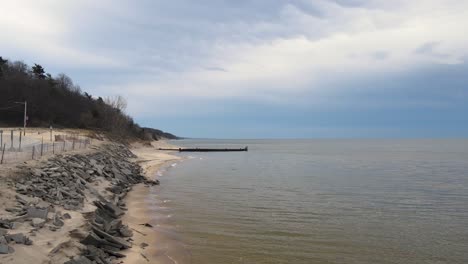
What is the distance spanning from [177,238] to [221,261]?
2.90 metres

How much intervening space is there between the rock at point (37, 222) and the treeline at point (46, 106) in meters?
69.6

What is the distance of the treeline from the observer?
82.1 metres

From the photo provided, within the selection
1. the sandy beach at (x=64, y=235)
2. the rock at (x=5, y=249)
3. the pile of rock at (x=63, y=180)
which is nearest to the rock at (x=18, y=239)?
the sandy beach at (x=64, y=235)

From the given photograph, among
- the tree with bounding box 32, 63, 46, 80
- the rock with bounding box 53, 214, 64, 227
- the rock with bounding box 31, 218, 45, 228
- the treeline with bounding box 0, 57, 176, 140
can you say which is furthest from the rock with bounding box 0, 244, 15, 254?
the tree with bounding box 32, 63, 46, 80

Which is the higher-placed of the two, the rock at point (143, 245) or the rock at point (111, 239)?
the rock at point (111, 239)

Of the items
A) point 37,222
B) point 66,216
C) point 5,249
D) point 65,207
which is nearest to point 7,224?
point 37,222

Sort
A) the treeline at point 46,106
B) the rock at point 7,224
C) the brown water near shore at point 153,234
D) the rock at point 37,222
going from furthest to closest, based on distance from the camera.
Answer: the treeline at point 46,106 → the brown water near shore at point 153,234 → the rock at point 37,222 → the rock at point 7,224

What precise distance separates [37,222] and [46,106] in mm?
81966

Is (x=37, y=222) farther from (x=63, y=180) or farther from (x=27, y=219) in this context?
(x=63, y=180)

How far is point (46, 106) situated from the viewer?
281 feet

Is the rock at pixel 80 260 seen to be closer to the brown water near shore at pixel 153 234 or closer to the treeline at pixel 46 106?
the brown water near shore at pixel 153 234

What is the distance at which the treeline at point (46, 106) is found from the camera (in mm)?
82062

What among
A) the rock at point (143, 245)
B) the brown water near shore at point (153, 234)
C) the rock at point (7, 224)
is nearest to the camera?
the rock at point (7, 224)

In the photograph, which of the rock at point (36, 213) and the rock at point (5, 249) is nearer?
the rock at point (5, 249)
